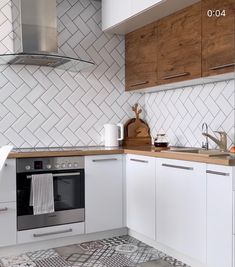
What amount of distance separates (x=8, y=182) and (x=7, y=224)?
1.09ft

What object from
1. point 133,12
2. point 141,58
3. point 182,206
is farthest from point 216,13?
point 182,206

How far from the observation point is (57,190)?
3148mm

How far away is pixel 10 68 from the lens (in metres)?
3.44

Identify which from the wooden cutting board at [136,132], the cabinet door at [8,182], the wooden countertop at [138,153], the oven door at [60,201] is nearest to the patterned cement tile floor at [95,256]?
the oven door at [60,201]

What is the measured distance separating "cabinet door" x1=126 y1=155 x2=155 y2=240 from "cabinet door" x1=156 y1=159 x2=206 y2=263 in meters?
0.09

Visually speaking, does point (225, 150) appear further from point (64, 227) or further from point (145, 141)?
point (64, 227)

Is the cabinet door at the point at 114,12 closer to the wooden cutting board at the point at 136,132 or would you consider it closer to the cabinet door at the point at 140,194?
the wooden cutting board at the point at 136,132

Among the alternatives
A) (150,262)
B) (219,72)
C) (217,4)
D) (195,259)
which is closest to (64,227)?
(150,262)

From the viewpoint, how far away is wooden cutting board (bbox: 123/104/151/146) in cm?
393

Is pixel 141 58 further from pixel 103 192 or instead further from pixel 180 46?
pixel 103 192

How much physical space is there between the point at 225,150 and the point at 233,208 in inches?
28.9

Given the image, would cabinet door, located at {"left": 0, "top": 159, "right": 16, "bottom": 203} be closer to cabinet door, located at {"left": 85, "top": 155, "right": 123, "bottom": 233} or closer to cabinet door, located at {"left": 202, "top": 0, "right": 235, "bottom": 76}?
cabinet door, located at {"left": 85, "top": 155, "right": 123, "bottom": 233}

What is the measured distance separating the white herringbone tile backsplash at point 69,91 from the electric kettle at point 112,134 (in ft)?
0.53

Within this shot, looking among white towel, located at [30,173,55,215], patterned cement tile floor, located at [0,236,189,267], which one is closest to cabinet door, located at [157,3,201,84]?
white towel, located at [30,173,55,215]
